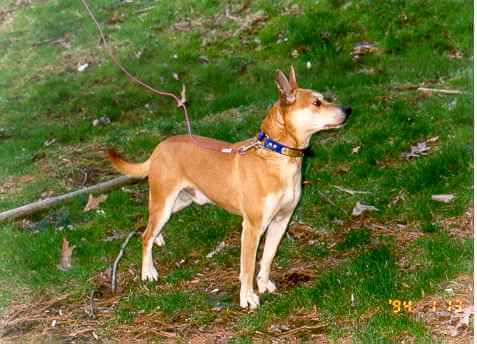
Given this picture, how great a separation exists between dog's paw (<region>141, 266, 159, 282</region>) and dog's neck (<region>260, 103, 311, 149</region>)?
7.80 ft

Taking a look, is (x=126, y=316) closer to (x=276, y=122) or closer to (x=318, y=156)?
(x=276, y=122)

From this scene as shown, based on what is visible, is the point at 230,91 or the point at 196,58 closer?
the point at 230,91

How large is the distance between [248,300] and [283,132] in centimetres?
176

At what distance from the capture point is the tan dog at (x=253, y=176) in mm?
6773

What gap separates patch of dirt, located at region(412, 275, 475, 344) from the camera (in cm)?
591

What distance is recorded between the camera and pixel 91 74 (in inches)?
695

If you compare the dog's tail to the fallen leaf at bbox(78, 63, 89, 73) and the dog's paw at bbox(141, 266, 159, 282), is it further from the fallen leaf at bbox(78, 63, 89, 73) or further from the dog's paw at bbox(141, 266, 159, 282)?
the fallen leaf at bbox(78, 63, 89, 73)

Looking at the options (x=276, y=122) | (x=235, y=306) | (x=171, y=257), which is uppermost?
(x=276, y=122)

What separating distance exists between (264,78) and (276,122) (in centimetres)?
876

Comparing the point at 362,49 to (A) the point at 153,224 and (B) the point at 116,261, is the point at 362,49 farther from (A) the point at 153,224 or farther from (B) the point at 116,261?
(B) the point at 116,261

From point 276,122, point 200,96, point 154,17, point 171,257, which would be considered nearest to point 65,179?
point 171,257

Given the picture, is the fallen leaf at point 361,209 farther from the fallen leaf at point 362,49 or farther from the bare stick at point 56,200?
the fallen leaf at point 362,49

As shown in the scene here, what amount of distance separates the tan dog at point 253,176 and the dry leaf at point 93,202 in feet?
7.89

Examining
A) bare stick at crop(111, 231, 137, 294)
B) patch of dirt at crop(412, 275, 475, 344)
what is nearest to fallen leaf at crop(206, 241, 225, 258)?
bare stick at crop(111, 231, 137, 294)
